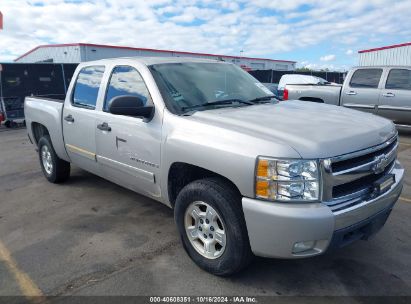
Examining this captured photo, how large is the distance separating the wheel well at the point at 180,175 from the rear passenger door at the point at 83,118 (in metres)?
1.43

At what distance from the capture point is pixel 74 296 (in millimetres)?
2859

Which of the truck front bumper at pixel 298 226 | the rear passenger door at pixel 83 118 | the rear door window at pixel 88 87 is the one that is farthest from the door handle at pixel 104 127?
the truck front bumper at pixel 298 226

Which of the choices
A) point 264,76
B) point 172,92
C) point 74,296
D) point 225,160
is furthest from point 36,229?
point 264,76

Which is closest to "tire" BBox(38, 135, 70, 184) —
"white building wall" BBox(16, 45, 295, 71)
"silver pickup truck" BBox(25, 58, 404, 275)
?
"silver pickup truck" BBox(25, 58, 404, 275)

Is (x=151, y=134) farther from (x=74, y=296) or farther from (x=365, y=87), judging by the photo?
(x=365, y=87)

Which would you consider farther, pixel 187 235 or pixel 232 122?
pixel 187 235

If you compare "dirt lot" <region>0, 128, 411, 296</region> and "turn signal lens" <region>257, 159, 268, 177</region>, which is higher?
"turn signal lens" <region>257, 159, 268, 177</region>

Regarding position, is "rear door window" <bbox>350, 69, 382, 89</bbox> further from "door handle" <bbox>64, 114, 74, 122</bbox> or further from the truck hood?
"door handle" <bbox>64, 114, 74, 122</bbox>

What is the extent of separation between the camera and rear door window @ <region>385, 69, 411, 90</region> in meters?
9.09

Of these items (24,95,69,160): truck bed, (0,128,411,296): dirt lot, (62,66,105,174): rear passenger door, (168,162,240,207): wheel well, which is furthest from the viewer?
(24,95,69,160): truck bed

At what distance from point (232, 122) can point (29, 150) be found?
7313mm

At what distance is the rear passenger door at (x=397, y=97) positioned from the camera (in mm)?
9016

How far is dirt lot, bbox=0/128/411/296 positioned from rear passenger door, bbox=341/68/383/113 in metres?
5.06

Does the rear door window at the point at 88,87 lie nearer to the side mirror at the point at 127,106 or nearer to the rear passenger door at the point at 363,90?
the side mirror at the point at 127,106
